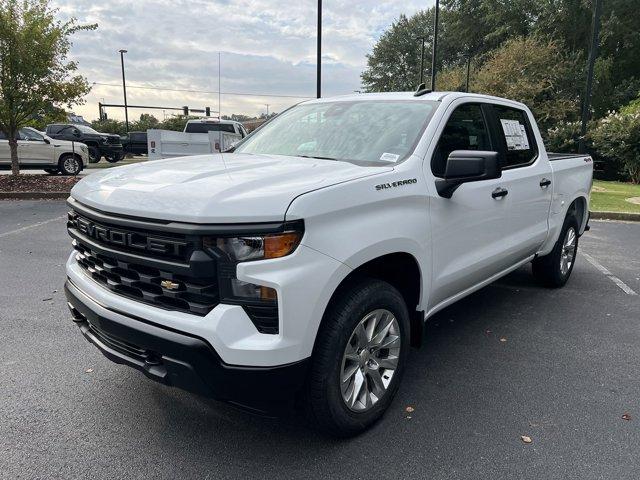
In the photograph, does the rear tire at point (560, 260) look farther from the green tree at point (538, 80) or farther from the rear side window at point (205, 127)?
the green tree at point (538, 80)

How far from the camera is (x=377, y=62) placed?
2221 inches

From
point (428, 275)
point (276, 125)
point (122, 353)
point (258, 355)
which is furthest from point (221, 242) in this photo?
point (276, 125)

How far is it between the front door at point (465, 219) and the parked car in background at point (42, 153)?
15.9 meters

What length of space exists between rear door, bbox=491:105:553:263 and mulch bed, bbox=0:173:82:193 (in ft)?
35.4

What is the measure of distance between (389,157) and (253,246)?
1.27 m

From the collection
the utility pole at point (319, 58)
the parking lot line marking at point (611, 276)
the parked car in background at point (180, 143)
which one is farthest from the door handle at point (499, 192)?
the utility pole at point (319, 58)

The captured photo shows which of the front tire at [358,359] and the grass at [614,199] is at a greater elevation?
the front tire at [358,359]

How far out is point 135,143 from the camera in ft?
90.2

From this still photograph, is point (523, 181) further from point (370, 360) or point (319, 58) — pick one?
point (319, 58)

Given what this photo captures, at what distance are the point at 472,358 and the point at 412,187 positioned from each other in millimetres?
1584

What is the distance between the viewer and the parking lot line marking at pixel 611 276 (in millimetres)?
5521

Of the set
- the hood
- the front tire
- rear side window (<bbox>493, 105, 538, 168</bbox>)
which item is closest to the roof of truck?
rear side window (<bbox>493, 105, 538, 168</bbox>)

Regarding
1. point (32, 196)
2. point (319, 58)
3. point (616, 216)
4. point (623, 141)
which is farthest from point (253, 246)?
point (623, 141)

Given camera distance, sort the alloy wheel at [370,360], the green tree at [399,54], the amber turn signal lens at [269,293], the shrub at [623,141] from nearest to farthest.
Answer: the amber turn signal lens at [269,293], the alloy wheel at [370,360], the shrub at [623,141], the green tree at [399,54]
